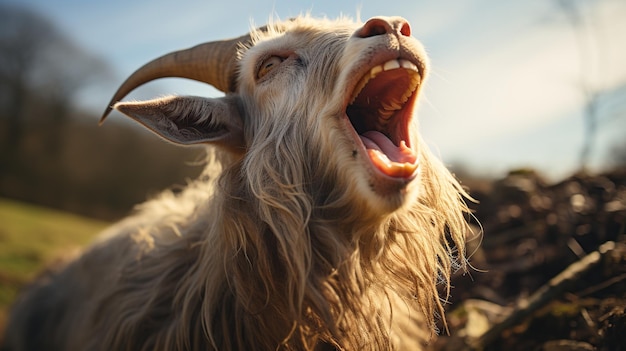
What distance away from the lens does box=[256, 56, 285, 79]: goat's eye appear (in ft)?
9.06

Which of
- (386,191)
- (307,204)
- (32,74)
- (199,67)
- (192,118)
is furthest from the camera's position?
(32,74)

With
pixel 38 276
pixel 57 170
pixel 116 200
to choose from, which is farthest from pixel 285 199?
pixel 57 170

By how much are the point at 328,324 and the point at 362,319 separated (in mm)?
259

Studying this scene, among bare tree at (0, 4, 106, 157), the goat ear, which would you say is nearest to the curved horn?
the goat ear

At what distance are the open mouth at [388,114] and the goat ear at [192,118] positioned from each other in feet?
2.73

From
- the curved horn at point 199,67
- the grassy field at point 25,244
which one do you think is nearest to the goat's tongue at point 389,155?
the curved horn at point 199,67

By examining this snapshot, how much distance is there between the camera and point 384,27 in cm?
211

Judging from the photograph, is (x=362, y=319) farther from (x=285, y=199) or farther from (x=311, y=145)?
(x=311, y=145)

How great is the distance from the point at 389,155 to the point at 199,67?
5.72ft

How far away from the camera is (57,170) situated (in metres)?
21.2

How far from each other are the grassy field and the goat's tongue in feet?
15.4

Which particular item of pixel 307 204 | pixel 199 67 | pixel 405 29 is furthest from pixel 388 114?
pixel 199 67

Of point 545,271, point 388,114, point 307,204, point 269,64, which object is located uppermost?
point 269,64

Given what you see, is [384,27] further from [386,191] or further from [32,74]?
[32,74]
